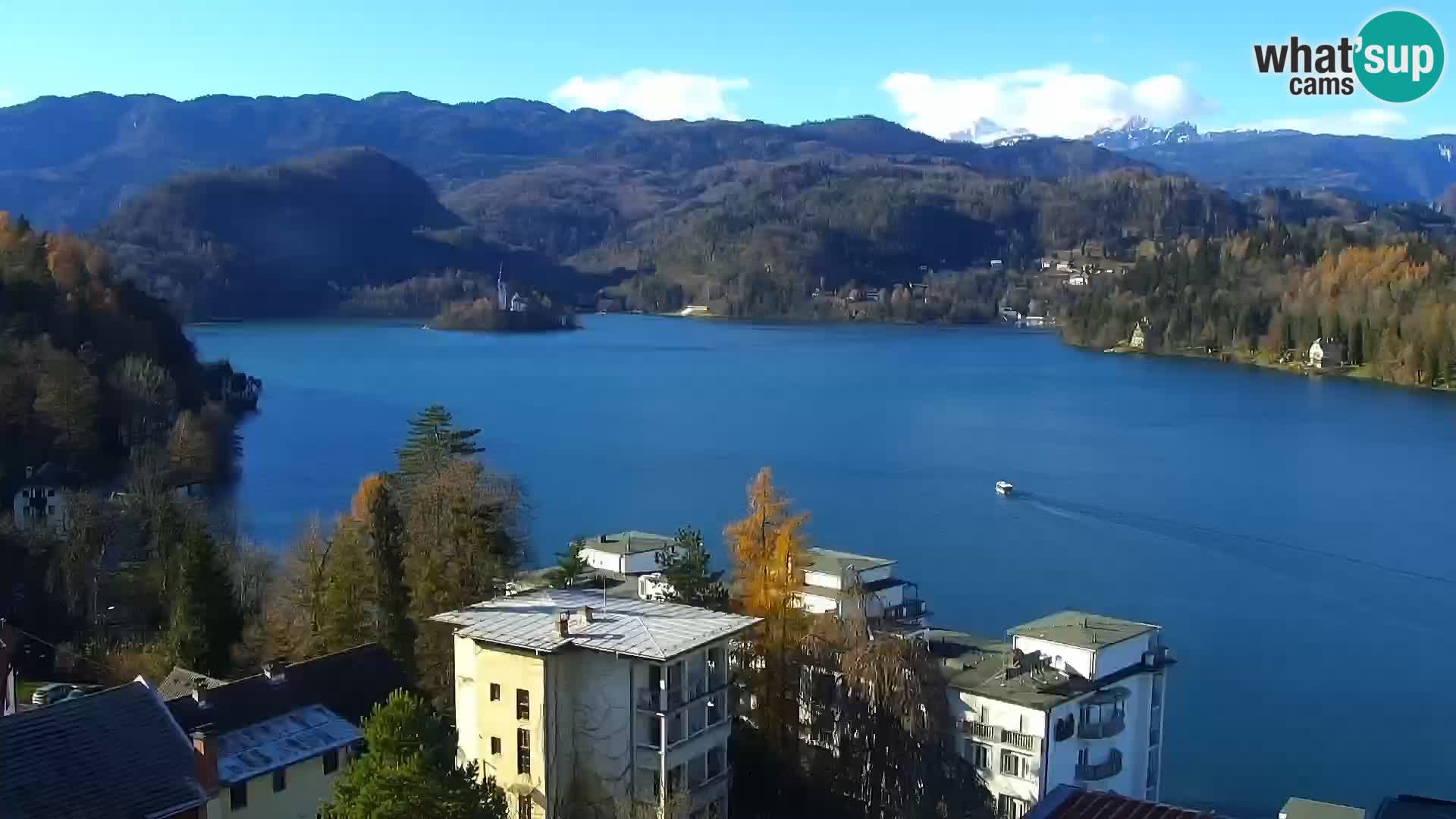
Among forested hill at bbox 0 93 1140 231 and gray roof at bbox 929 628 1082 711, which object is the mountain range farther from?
gray roof at bbox 929 628 1082 711

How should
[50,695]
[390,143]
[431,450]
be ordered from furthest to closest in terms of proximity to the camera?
[390,143] < [431,450] < [50,695]

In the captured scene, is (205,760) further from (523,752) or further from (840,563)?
(840,563)

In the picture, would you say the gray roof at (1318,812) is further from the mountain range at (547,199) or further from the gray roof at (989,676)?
the mountain range at (547,199)

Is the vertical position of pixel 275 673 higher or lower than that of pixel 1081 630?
higher

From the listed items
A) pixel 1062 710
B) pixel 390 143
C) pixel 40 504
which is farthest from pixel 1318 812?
pixel 390 143

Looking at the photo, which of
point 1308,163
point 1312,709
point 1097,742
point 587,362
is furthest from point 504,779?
point 1308,163

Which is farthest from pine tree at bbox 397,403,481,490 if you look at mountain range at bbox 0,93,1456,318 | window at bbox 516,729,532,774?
mountain range at bbox 0,93,1456,318
